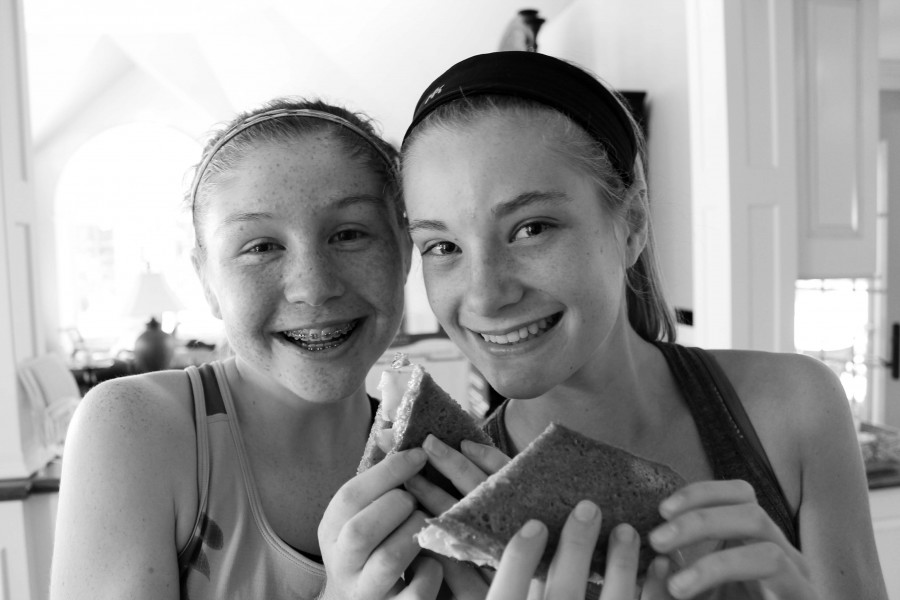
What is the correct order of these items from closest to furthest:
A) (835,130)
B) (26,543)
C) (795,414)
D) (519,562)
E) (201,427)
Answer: (519,562), (201,427), (795,414), (26,543), (835,130)

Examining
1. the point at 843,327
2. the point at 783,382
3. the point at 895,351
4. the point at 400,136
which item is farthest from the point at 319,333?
the point at 895,351

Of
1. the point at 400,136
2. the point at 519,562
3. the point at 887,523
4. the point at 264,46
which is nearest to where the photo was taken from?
the point at 519,562

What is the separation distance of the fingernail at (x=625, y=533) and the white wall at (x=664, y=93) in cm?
314

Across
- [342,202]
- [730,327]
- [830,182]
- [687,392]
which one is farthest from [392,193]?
[830,182]

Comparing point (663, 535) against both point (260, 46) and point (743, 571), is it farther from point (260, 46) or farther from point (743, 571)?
point (260, 46)

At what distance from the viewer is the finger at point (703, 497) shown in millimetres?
974

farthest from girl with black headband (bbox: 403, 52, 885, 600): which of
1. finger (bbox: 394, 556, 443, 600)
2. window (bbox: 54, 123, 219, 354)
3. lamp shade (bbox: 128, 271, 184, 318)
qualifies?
window (bbox: 54, 123, 219, 354)

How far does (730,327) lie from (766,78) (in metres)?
1.08

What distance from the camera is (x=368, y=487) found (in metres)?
1.02

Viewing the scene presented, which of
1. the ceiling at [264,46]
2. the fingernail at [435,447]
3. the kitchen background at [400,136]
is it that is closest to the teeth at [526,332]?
the fingernail at [435,447]

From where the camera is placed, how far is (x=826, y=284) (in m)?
6.75

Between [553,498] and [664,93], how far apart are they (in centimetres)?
401

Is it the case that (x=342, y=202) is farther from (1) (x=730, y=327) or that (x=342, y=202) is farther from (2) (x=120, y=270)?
(2) (x=120, y=270)

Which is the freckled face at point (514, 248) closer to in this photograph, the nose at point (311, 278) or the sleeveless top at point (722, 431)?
the nose at point (311, 278)
